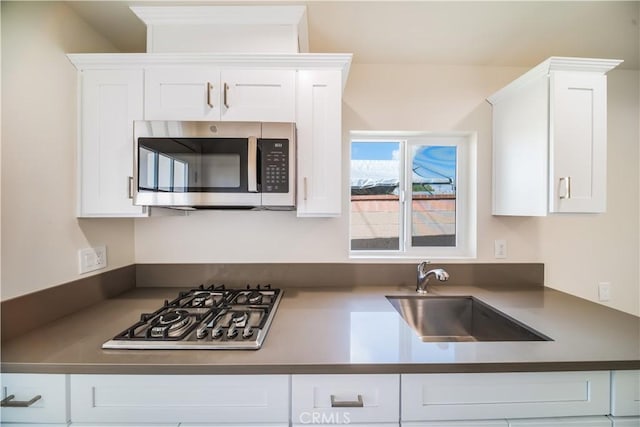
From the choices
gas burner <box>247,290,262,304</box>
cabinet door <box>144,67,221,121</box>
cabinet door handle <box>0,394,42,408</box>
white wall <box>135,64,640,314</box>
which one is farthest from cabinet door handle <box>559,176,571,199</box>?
cabinet door handle <box>0,394,42,408</box>

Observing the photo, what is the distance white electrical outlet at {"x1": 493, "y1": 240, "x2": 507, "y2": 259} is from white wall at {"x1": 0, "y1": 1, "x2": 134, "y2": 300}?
2.27 meters

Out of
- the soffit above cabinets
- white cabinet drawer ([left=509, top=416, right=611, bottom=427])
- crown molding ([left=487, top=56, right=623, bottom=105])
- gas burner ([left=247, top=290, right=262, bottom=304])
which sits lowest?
white cabinet drawer ([left=509, top=416, right=611, bottom=427])

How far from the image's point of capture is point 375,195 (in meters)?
1.89

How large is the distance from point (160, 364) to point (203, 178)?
0.74 meters

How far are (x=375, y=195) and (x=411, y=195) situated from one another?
0.24 meters

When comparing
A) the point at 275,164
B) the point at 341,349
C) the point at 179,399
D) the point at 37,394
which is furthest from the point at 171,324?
the point at 275,164

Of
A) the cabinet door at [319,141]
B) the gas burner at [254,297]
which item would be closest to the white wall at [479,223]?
the gas burner at [254,297]

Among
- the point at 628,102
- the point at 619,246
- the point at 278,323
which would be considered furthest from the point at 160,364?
the point at 628,102

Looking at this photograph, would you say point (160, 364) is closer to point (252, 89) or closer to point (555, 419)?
point (252, 89)

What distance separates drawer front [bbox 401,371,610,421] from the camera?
3.08 feet

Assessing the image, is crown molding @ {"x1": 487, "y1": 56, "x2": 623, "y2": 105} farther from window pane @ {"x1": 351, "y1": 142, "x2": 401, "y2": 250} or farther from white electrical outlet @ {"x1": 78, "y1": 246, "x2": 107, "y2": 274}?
white electrical outlet @ {"x1": 78, "y1": 246, "x2": 107, "y2": 274}

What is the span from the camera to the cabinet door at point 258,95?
1.35 metres

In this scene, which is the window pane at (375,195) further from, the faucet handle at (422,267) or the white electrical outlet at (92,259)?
the white electrical outlet at (92,259)

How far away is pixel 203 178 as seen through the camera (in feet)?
4.20
